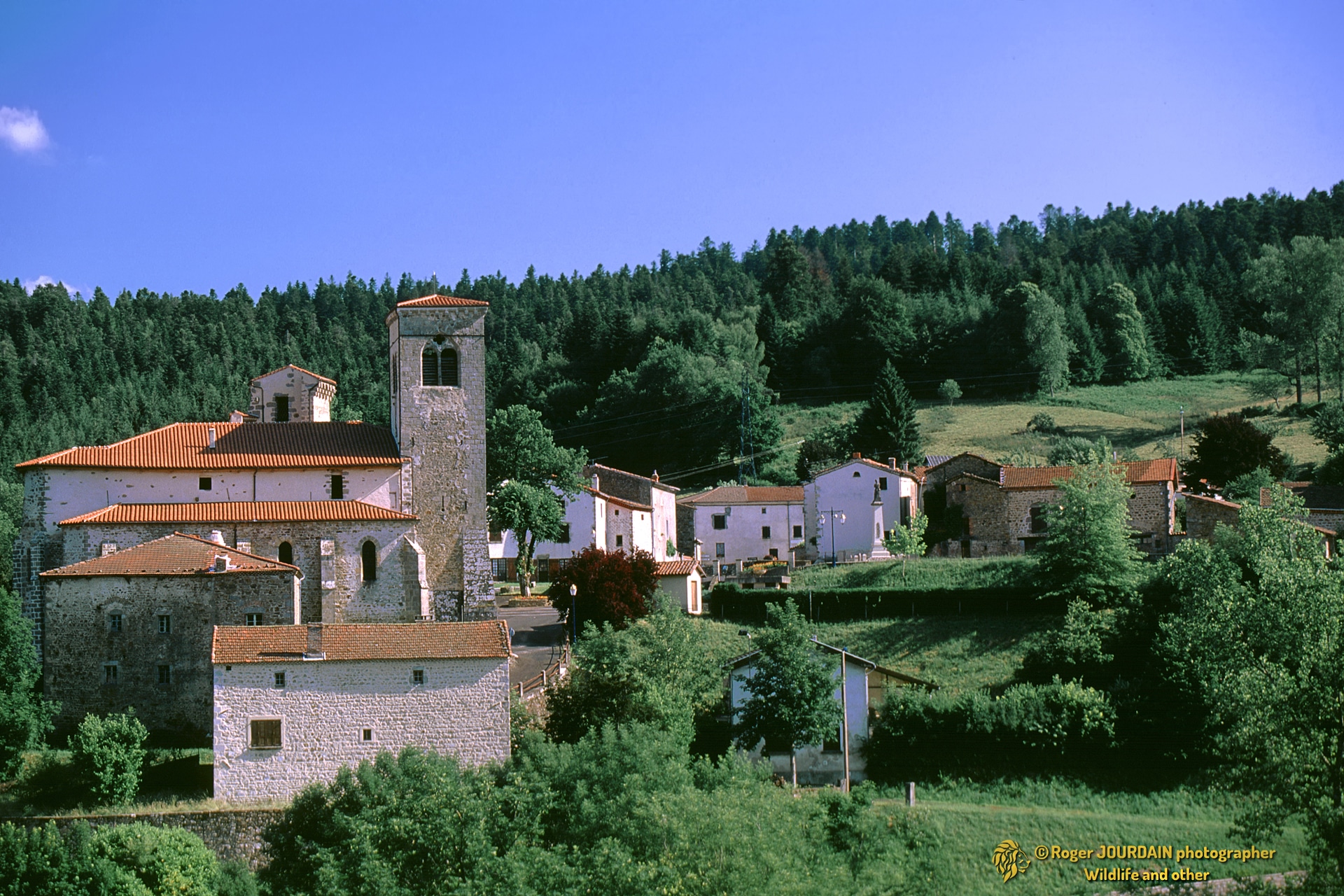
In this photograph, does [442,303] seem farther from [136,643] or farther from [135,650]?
[135,650]

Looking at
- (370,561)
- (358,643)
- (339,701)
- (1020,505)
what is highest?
(1020,505)

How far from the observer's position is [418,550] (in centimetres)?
3916

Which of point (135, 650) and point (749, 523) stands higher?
point (749, 523)

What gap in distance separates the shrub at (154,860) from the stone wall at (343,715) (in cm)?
161

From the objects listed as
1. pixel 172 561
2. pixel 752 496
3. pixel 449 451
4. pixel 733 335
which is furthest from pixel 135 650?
pixel 733 335

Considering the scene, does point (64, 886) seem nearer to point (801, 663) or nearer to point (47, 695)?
point (47, 695)

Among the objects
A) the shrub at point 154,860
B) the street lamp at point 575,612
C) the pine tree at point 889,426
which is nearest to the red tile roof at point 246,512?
the street lamp at point 575,612

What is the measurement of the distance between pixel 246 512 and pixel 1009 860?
24.2 m

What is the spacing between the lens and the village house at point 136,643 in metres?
33.5

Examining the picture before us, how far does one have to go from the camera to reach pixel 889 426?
71312 millimetres

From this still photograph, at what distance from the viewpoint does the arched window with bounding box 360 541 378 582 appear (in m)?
39.0

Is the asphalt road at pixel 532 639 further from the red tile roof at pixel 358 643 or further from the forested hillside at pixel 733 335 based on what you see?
the forested hillside at pixel 733 335

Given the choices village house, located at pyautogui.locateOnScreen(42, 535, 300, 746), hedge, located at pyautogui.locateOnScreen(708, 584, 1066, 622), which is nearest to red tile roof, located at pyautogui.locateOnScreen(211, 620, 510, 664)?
village house, located at pyautogui.locateOnScreen(42, 535, 300, 746)

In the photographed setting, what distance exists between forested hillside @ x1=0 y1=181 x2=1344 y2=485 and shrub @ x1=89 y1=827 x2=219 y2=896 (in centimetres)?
4857
